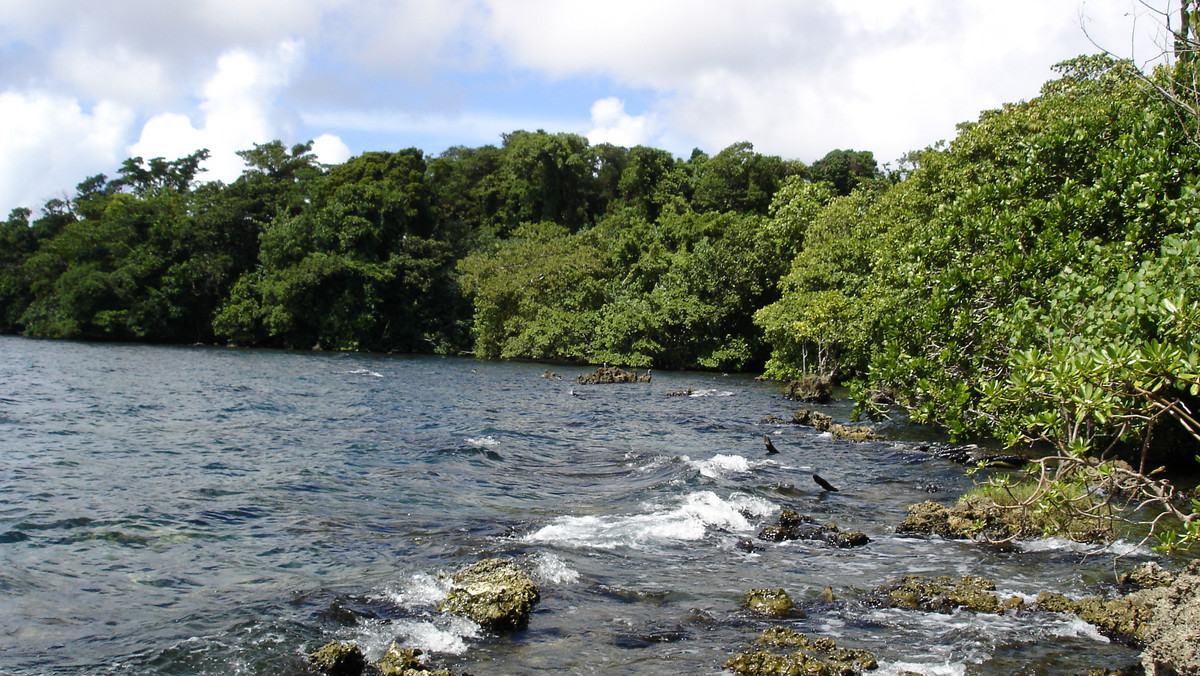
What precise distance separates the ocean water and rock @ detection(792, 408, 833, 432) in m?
1.05

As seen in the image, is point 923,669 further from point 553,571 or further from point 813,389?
point 813,389

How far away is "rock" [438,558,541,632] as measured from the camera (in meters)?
7.27

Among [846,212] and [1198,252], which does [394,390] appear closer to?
[846,212]

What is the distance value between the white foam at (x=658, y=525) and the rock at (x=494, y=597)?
6.86 feet

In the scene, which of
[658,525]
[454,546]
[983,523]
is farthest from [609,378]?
[454,546]

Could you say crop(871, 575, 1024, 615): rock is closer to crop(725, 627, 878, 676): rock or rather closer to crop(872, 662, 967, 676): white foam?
crop(872, 662, 967, 676): white foam

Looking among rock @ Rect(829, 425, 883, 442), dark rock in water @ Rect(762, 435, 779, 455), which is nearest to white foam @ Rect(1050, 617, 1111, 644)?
dark rock in water @ Rect(762, 435, 779, 455)

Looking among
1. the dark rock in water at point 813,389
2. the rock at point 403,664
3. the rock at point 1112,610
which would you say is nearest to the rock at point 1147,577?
the rock at point 1112,610

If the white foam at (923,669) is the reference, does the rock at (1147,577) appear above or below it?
above

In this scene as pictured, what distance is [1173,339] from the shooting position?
8.11 meters

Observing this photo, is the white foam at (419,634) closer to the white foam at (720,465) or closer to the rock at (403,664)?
the rock at (403,664)

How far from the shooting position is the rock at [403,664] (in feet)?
20.0

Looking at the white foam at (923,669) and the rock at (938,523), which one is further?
the rock at (938,523)

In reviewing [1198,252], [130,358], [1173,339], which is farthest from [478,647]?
[130,358]
